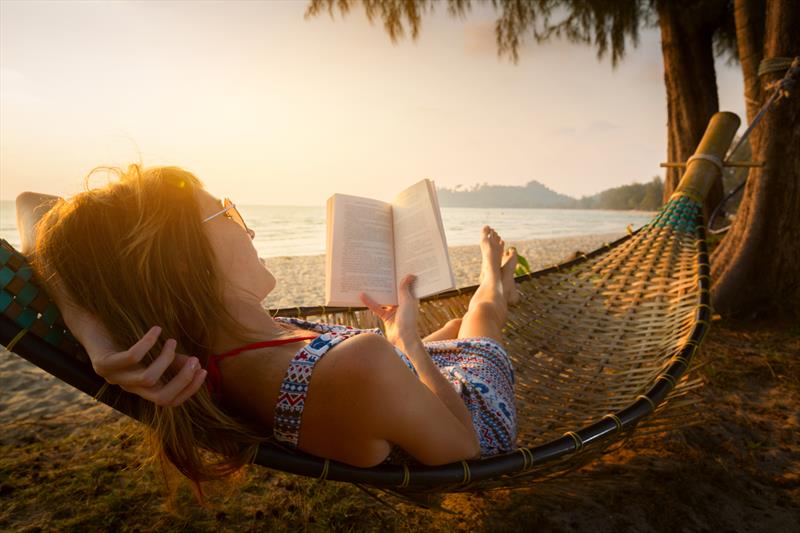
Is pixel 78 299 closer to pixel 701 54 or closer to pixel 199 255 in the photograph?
pixel 199 255

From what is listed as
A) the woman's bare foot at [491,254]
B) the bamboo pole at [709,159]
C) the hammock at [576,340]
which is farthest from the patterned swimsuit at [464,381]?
the bamboo pole at [709,159]

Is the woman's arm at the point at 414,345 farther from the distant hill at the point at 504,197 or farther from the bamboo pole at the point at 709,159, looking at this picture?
the distant hill at the point at 504,197

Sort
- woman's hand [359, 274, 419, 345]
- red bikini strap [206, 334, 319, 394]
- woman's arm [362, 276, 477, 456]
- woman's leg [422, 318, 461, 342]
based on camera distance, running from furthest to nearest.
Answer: woman's leg [422, 318, 461, 342], woman's hand [359, 274, 419, 345], woman's arm [362, 276, 477, 456], red bikini strap [206, 334, 319, 394]

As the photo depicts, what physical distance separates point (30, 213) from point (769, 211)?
350cm

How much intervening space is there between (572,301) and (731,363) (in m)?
0.97

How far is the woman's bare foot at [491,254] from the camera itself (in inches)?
78.5

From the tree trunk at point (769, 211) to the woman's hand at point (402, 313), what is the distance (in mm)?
2602

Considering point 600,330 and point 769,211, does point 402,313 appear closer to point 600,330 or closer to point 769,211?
point 600,330

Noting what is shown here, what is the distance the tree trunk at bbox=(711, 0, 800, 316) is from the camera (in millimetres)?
2754

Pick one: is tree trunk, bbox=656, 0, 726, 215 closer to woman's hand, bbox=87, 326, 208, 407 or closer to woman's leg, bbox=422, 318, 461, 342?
woman's leg, bbox=422, 318, 461, 342

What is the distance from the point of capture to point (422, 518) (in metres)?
→ 1.46

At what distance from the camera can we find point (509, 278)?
205 centimetres

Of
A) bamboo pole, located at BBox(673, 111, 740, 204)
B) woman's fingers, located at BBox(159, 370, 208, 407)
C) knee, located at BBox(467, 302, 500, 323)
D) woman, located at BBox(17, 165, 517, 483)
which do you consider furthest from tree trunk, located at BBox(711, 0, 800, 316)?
woman's fingers, located at BBox(159, 370, 208, 407)

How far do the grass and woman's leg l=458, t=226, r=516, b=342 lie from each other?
514 millimetres
